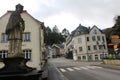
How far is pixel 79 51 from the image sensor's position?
72812 millimetres

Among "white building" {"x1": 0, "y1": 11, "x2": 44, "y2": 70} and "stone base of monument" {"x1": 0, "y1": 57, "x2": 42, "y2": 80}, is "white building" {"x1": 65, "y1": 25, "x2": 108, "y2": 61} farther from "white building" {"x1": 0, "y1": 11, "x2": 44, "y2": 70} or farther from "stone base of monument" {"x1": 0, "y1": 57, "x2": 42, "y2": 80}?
"stone base of monument" {"x1": 0, "y1": 57, "x2": 42, "y2": 80}

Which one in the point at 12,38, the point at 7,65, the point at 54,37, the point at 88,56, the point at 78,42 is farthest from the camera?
the point at 54,37

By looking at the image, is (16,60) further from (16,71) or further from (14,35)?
(14,35)

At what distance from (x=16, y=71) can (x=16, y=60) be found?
557 millimetres

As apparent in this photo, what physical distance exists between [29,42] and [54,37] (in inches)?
3985

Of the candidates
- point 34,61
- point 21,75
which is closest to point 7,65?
point 21,75

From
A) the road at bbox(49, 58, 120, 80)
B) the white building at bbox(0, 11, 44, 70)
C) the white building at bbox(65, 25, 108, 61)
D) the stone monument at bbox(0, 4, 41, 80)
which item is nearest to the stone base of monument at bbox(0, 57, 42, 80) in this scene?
the stone monument at bbox(0, 4, 41, 80)

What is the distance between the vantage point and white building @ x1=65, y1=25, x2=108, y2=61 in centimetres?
6906

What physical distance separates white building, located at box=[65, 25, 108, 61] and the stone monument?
6210 centimetres

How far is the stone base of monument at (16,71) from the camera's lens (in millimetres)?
6090

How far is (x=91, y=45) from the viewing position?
70.5m

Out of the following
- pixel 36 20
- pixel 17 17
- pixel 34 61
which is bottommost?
pixel 34 61

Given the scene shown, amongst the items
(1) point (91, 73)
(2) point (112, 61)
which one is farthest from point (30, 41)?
(2) point (112, 61)

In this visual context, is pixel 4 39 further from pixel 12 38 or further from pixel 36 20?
pixel 12 38
